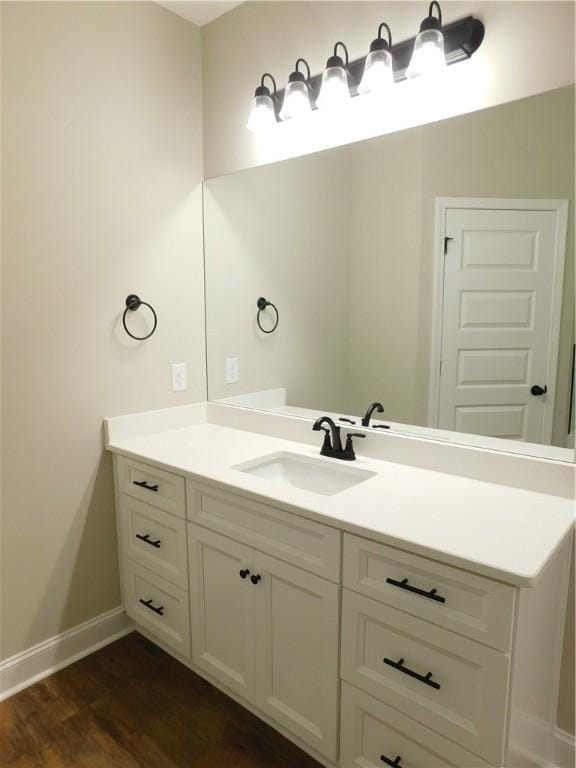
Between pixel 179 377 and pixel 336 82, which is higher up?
pixel 336 82

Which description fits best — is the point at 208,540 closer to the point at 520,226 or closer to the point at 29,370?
the point at 29,370

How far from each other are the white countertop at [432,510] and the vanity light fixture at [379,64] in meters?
1.27

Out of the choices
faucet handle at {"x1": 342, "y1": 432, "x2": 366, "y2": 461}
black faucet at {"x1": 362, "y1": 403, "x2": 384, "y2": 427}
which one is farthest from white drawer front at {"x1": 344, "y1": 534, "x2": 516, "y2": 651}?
black faucet at {"x1": 362, "y1": 403, "x2": 384, "y2": 427}

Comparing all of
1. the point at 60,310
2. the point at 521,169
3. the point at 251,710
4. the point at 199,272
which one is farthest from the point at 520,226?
the point at 251,710

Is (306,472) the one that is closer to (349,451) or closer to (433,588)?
(349,451)

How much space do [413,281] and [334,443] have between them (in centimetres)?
66

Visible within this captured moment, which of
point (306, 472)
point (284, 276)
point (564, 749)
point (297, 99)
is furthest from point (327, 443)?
point (297, 99)

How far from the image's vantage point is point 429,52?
4.80ft

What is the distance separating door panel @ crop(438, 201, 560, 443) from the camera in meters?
1.52

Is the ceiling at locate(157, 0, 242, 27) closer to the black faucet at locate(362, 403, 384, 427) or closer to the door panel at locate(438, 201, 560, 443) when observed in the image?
the door panel at locate(438, 201, 560, 443)

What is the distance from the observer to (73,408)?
1.97 m

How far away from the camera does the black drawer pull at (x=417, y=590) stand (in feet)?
3.84

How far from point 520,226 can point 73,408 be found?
171 centimetres

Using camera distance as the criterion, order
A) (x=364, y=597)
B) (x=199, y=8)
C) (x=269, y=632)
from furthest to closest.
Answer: (x=199, y=8), (x=269, y=632), (x=364, y=597)
